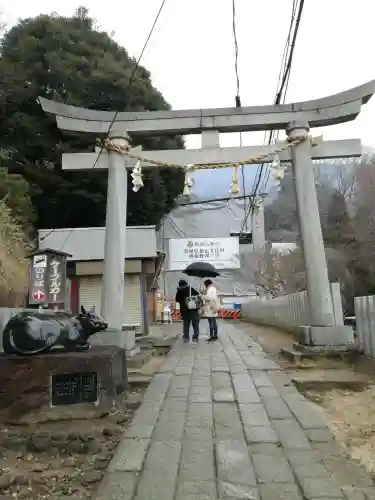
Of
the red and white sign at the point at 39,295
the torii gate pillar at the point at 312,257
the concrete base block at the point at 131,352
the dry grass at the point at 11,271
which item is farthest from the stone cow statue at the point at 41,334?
the torii gate pillar at the point at 312,257

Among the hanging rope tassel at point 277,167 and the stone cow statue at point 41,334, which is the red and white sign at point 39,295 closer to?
the stone cow statue at point 41,334

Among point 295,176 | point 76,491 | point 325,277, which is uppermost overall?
point 295,176

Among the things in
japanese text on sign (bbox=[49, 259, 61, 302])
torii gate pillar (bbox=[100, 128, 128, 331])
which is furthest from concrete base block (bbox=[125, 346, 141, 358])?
japanese text on sign (bbox=[49, 259, 61, 302])

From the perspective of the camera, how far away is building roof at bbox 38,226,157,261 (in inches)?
592

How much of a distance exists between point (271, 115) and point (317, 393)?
604 centimetres

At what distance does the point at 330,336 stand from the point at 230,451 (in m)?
5.50

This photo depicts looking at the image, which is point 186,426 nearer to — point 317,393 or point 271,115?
point 317,393

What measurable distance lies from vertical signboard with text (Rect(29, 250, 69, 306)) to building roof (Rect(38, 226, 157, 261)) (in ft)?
23.2

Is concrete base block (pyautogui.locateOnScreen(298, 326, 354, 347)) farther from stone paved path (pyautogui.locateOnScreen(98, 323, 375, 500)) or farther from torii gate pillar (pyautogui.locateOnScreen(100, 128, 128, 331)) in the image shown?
torii gate pillar (pyautogui.locateOnScreen(100, 128, 128, 331))

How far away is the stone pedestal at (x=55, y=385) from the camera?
15.1 ft

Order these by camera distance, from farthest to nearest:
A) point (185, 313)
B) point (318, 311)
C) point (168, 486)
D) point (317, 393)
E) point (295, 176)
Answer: point (185, 313) < point (295, 176) < point (318, 311) < point (317, 393) < point (168, 486)

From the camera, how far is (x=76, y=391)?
4730 millimetres

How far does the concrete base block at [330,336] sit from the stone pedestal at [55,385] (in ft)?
16.2

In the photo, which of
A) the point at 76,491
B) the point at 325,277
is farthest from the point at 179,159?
the point at 76,491
